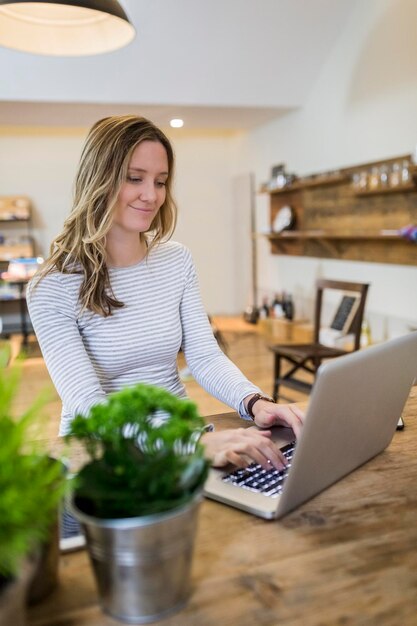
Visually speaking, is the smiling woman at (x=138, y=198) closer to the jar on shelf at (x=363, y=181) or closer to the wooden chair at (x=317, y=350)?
the wooden chair at (x=317, y=350)

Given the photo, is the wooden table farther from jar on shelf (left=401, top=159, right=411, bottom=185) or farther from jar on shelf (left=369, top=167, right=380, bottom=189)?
jar on shelf (left=369, top=167, right=380, bottom=189)

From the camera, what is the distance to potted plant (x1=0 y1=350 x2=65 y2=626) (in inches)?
22.1

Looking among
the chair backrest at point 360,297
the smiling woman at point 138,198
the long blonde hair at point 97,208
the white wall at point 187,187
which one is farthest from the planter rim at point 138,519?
the white wall at point 187,187

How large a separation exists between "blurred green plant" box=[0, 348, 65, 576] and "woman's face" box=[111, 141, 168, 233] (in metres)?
0.97

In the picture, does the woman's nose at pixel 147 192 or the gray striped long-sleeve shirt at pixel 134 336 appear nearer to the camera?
the gray striped long-sleeve shirt at pixel 134 336

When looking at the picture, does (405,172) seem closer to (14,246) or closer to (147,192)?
(147,192)

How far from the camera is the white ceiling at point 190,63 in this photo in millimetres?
4520

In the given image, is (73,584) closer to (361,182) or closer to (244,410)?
(244,410)

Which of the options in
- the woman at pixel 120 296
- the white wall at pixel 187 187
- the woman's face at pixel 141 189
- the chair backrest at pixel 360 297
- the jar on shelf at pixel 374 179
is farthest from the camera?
the white wall at pixel 187 187

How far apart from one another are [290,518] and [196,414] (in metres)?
0.32

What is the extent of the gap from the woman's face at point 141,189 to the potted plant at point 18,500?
991mm

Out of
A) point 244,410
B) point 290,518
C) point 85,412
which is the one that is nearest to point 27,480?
point 290,518

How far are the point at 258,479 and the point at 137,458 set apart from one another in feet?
1.43

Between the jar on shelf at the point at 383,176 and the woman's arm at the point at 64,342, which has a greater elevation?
the jar on shelf at the point at 383,176
